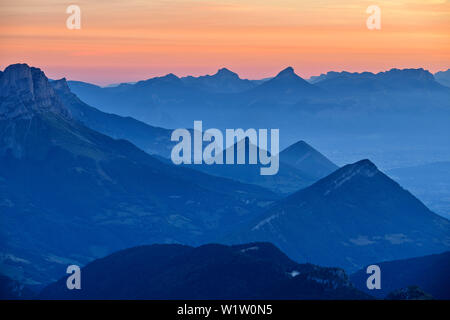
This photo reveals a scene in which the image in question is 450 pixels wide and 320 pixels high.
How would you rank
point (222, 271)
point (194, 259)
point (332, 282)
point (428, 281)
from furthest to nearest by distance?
point (428, 281) → point (194, 259) → point (222, 271) → point (332, 282)

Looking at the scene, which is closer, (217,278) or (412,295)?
(412,295)

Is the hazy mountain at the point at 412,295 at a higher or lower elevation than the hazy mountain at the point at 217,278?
lower

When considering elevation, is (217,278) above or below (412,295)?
above

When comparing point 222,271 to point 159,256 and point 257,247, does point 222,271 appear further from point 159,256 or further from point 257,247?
point 159,256

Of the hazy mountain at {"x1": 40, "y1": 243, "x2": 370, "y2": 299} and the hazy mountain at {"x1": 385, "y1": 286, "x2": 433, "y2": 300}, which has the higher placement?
the hazy mountain at {"x1": 40, "y1": 243, "x2": 370, "y2": 299}

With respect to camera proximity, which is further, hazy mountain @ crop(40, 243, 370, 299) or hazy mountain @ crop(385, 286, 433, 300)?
hazy mountain @ crop(40, 243, 370, 299)

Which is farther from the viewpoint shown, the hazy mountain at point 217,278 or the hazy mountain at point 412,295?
the hazy mountain at point 217,278
